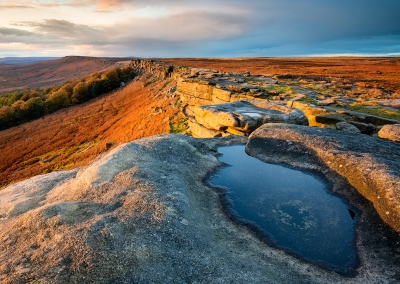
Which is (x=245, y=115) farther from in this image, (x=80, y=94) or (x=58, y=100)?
(x=80, y=94)

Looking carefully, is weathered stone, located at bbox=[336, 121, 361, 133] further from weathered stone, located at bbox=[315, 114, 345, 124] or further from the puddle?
the puddle

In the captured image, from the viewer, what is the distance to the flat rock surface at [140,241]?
265 inches

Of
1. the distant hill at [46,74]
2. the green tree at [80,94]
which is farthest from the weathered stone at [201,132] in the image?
the distant hill at [46,74]

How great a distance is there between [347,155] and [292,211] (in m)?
4.99

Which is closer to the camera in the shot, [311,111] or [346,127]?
[346,127]

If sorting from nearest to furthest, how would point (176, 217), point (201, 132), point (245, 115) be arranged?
point (176, 217) < point (245, 115) < point (201, 132)

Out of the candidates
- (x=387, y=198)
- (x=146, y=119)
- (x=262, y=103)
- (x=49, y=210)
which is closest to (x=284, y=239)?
(x=387, y=198)

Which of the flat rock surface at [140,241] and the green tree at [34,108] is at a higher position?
the flat rock surface at [140,241]

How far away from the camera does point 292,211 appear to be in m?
10.3

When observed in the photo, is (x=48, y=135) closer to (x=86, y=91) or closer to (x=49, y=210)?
(x=86, y=91)

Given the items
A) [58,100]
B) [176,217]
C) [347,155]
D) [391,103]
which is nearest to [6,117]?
[58,100]

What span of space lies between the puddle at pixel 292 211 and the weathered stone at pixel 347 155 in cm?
109

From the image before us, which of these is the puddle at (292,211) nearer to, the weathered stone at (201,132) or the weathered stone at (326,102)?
the weathered stone at (201,132)

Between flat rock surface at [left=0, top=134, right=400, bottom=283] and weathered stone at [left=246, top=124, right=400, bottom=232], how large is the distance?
195 centimetres
